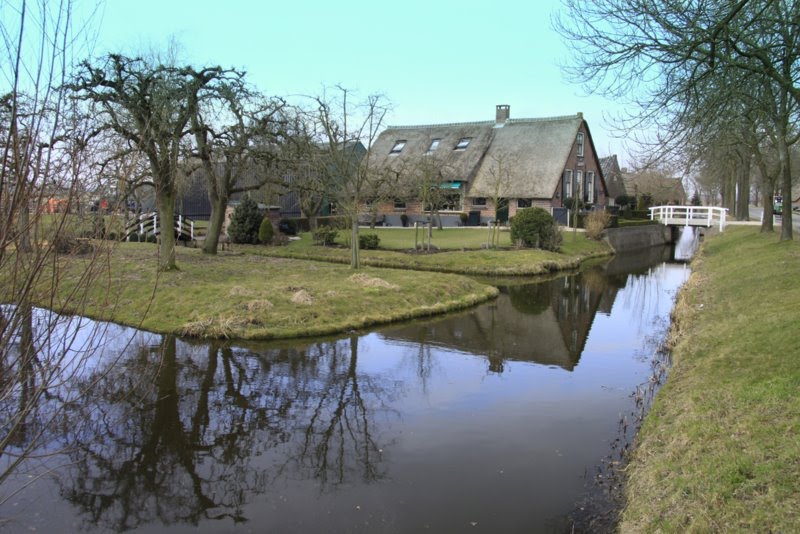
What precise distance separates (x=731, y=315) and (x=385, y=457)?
639 centimetres

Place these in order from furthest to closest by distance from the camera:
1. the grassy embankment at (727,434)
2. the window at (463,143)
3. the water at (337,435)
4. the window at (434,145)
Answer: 1. the window at (434,145)
2. the window at (463,143)
3. the water at (337,435)
4. the grassy embankment at (727,434)

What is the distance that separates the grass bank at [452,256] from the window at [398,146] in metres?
14.6

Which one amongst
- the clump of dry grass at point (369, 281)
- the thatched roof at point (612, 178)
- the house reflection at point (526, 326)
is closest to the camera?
the house reflection at point (526, 326)

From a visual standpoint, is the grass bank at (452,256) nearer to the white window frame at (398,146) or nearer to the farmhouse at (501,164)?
the farmhouse at (501,164)

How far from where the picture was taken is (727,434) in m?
5.03

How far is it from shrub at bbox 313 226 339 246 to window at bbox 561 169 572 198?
1720cm

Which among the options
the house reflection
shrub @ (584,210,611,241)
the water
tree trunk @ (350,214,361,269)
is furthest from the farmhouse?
the water

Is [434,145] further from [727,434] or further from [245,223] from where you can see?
[727,434]

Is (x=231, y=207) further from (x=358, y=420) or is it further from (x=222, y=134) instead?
(x=358, y=420)

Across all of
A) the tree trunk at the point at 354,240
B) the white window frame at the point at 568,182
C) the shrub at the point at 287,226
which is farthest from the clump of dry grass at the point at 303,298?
the white window frame at the point at 568,182

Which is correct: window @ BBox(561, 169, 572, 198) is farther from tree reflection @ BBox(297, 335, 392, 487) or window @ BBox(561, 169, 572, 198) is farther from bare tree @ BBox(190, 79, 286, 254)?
tree reflection @ BBox(297, 335, 392, 487)

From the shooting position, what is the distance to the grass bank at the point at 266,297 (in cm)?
1105

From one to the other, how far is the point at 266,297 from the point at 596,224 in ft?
72.5

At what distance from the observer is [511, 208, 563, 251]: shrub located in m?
24.6
